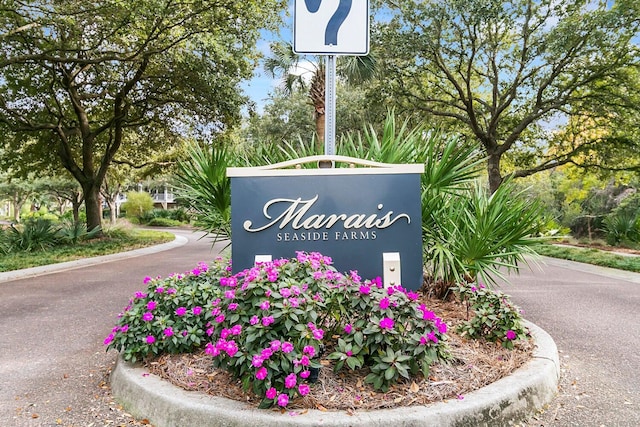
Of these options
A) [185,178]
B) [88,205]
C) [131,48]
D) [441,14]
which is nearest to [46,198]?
[88,205]

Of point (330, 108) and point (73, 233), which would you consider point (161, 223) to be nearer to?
point (73, 233)

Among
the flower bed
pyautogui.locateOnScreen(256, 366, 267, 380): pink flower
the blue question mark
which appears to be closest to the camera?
pyautogui.locateOnScreen(256, 366, 267, 380): pink flower

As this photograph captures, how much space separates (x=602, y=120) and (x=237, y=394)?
1719 cm

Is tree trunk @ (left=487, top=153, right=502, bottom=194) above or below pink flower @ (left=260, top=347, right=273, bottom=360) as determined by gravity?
above

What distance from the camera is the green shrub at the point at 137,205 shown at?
131 feet

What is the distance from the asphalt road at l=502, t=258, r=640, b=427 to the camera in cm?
288

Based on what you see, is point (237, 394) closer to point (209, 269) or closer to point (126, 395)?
point (126, 395)

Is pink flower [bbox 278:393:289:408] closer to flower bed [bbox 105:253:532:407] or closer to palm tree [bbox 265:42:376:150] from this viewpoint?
flower bed [bbox 105:253:532:407]

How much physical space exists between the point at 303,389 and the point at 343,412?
0.25 meters

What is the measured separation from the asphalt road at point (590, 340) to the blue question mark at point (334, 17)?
3175 millimetres

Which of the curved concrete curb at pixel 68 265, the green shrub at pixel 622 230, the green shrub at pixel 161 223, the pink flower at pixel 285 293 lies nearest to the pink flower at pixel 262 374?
the pink flower at pixel 285 293

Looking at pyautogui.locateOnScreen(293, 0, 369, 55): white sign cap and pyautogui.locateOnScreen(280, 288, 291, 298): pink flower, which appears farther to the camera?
→ pyautogui.locateOnScreen(293, 0, 369, 55): white sign cap

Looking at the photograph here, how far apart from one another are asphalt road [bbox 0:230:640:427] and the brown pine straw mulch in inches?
13.7

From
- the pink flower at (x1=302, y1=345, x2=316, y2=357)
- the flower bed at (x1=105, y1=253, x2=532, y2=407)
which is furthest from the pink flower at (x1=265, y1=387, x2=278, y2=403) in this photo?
the pink flower at (x1=302, y1=345, x2=316, y2=357)
